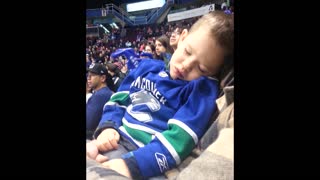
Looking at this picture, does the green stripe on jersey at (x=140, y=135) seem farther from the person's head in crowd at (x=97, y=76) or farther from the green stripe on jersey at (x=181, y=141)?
the person's head in crowd at (x=97, y=76)

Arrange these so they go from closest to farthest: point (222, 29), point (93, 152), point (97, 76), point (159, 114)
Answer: point (222, 29), point (159, 114), point (93, 152), point (97, 76)

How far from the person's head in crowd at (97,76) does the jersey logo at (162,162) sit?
0.44 meters

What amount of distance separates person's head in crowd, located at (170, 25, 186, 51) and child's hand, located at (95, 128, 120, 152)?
1.40 feet

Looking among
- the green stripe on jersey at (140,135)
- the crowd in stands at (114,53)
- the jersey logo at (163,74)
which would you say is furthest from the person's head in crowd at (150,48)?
the green stripe on jersey at (140,135)

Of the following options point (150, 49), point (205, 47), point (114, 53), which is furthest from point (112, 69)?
point (205, 47)

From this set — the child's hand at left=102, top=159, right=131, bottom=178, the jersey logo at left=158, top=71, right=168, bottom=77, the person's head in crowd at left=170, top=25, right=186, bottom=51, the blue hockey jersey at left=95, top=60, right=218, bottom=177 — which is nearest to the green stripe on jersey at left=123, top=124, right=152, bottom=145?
the blue hockey jersey at left=95, top=60, right=218, bottom=177

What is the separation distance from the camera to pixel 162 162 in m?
1.55

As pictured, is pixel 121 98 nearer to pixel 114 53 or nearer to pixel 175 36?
pixel 114 53

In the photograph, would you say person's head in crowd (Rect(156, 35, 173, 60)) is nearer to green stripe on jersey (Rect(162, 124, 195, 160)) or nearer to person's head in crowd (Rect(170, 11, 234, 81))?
person's head in crowd (Rect(170, 11, 234, 81))

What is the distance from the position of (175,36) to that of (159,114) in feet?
1.03

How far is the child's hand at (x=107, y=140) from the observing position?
167 cm
